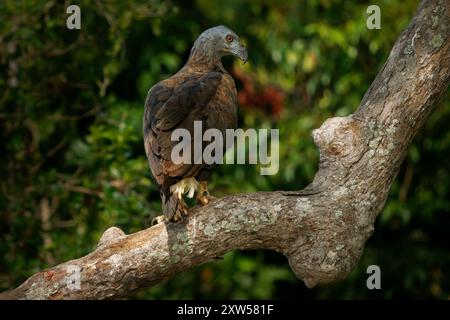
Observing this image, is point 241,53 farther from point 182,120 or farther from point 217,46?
point 182,120

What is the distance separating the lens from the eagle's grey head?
A: 604cm

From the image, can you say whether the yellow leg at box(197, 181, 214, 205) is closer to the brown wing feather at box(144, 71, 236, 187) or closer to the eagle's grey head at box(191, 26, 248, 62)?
A: the brown wing feather at box(144, 71, 236, 187)

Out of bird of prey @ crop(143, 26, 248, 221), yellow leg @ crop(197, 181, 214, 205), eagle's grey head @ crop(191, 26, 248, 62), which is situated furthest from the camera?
eagle's grey head @ crop(191, 26, 248, 62)

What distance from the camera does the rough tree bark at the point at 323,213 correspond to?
4.66 m

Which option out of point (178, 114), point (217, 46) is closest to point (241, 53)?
point (217, 46)

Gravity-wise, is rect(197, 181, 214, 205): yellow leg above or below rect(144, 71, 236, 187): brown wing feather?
below

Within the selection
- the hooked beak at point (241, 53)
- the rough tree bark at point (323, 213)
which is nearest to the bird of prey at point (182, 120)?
the rough tree bark at point (323, 213)

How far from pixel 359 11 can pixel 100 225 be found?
2.92 meters

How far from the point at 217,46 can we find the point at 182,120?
1.13 m

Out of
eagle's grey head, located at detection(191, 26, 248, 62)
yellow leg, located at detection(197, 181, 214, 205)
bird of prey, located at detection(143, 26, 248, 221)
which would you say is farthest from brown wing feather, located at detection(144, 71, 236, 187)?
eagle's grey head, located at detection(191, 26, 248, 62)

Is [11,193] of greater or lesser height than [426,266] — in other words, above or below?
above

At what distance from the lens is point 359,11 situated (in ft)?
27.0
